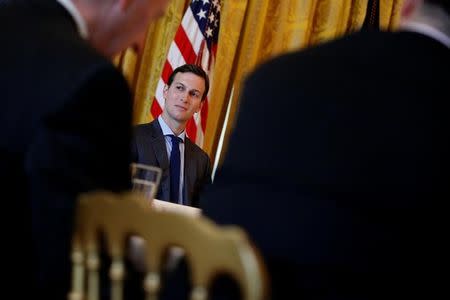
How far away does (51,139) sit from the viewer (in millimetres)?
1152

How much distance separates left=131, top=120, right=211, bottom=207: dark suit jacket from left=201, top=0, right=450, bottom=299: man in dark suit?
8.19 ft

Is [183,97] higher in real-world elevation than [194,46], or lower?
lower

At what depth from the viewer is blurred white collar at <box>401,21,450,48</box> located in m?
1.23

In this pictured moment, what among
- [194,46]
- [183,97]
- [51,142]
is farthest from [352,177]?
[194,46]

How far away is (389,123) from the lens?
1.12 meters

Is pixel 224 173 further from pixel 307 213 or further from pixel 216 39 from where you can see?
pixel 216 39

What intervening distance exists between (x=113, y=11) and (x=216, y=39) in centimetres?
337

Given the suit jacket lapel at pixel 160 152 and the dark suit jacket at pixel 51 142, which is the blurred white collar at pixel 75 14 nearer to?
the dark suit jacket at pixel 51 142

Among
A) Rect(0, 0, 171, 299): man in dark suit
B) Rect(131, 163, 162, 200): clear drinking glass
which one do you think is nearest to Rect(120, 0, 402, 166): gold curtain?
Rect(131, 163, 162, 200): clear drinking glass

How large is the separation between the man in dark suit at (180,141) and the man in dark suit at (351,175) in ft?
8.17

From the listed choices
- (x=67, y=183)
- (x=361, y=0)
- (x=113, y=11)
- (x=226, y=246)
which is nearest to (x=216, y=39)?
(x=361, y=0)

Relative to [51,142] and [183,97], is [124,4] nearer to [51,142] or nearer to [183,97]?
[51,142]

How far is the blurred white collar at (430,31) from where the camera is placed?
1.23 metres

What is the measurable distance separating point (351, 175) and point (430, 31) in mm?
333
